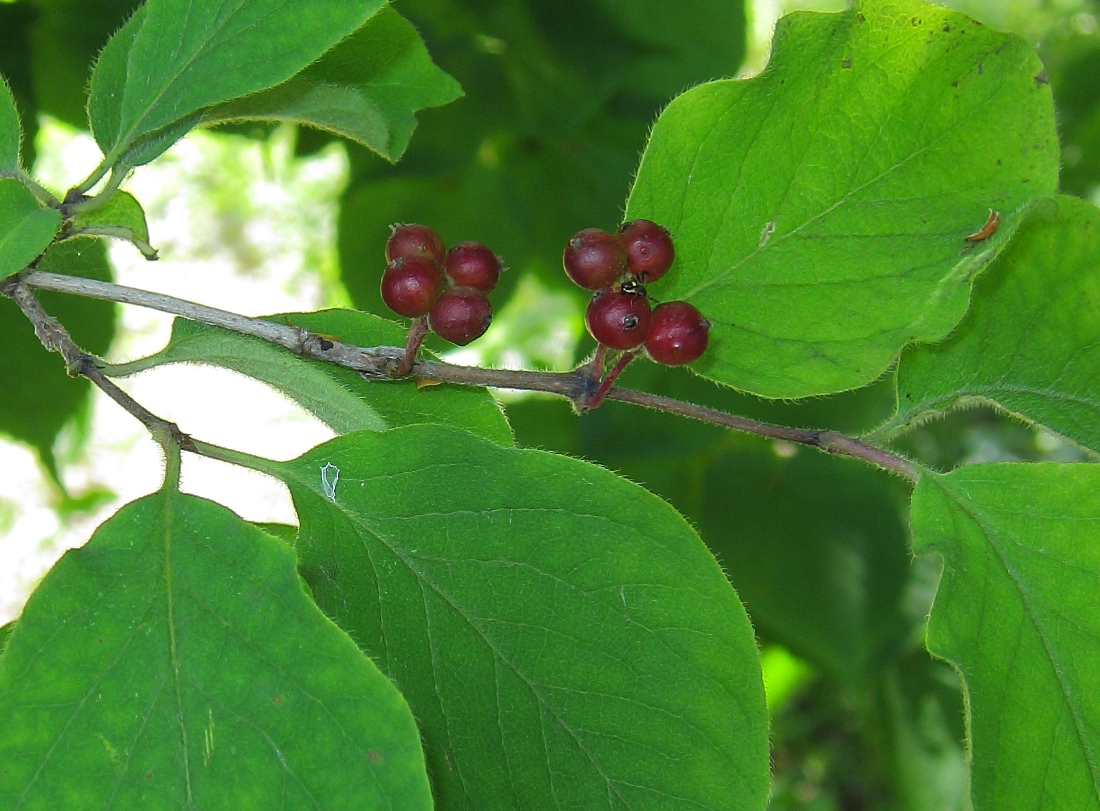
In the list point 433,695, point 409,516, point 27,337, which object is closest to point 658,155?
point 409,516

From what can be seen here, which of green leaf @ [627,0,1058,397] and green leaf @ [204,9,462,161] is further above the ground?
green leaf @ [204,9,462,161]

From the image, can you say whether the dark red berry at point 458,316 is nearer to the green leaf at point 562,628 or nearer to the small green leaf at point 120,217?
A: the green leaf at point 562,628

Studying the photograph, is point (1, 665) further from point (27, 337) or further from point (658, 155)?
point (27, 337)

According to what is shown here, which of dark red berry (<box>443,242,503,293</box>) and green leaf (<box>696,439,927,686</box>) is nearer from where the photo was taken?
dark red berry (<box>443,242,503,293</box>)

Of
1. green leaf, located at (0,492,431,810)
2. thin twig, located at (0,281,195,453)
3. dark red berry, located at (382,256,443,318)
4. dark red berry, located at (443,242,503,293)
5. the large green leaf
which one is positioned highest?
the large green leaf

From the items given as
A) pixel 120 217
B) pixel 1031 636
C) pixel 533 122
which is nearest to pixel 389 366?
pixel 120 217

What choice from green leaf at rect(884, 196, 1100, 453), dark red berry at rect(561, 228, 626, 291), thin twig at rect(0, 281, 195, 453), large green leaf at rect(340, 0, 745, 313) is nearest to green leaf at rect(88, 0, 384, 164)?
thin twig at rect(0, 281, 195, 453)

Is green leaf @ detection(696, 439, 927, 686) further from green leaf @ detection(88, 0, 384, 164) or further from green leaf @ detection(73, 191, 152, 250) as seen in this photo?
green leaf @ detection(88, 0, 384, 164)
